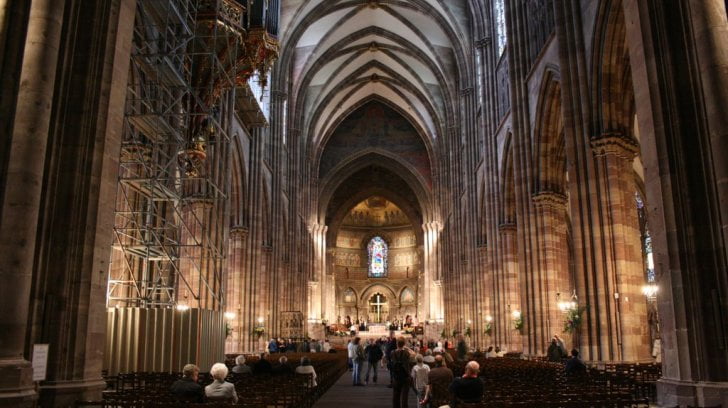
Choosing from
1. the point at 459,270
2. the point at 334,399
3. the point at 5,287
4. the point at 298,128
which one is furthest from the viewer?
the point at 298,128

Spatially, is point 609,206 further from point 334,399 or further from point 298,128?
point 298,128

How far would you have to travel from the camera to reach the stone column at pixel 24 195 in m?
7.61

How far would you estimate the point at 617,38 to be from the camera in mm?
15984

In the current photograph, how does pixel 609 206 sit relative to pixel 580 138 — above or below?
below

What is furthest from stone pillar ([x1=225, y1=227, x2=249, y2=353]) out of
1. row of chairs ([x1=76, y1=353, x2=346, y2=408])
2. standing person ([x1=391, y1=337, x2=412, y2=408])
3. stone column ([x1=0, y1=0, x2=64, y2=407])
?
stone column ([x1=0, y1=0, x2=64, y2=407])

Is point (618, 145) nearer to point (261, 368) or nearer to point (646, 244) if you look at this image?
point (261, 368)

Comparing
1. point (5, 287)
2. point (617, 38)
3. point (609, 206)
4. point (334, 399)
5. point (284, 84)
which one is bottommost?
point (334, 399)

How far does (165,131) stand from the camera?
1741 centimetres

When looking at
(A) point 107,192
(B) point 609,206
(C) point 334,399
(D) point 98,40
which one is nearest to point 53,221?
(A) point 107,192

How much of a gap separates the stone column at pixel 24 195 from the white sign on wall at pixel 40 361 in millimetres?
264

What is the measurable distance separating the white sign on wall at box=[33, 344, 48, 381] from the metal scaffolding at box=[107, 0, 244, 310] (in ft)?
20.3

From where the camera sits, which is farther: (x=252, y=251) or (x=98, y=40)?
(x=252, y=251)

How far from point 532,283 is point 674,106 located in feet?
43.4

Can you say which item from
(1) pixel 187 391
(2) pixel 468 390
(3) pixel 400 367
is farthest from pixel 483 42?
(1) pixel 187 391
